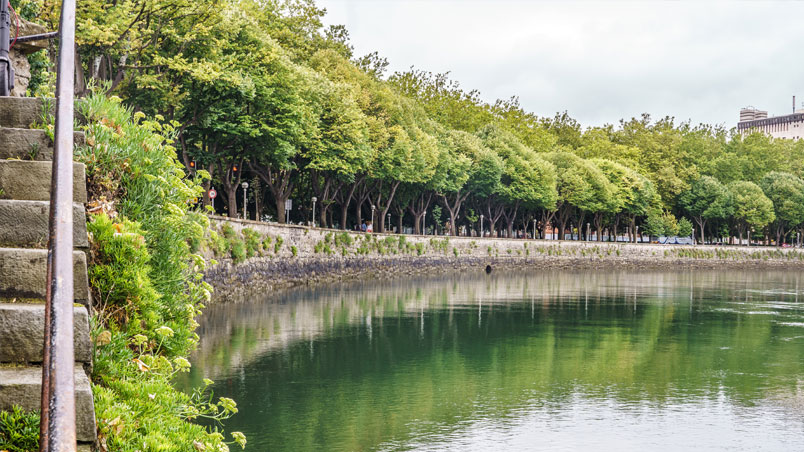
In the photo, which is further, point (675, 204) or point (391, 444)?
point (675, 204)

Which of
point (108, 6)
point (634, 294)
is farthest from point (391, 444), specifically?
point (634, 294)

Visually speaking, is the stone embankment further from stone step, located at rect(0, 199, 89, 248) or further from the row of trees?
stone step, located at rect(0, 199, 89, 248)

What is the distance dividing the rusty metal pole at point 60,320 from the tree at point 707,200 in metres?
124

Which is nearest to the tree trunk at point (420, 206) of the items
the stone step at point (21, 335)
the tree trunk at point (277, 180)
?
the tree trunk at point (277, 180)

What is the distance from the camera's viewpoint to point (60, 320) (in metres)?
4.45

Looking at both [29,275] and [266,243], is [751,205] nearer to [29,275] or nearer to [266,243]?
[266,243]

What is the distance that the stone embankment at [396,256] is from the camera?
46.7 metres

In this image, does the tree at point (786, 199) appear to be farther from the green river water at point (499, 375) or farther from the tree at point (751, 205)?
the green river water at point (499, 375)

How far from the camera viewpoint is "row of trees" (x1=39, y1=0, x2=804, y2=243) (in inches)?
1572

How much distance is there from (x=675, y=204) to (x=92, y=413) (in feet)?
414

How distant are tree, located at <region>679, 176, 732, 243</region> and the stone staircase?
120512 millimetres

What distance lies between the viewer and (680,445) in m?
18.3

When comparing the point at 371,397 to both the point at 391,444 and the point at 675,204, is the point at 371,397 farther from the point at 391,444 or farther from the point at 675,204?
the point at 675,204

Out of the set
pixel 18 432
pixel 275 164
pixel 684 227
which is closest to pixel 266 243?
pixel 275 164
